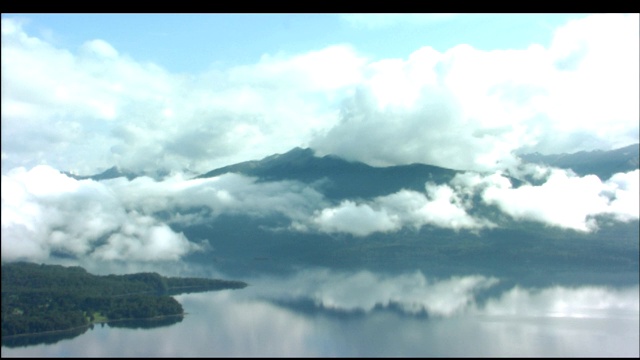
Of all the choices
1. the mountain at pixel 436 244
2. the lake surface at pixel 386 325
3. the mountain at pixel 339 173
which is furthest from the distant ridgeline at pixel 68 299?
the mountain at pixel 339 173

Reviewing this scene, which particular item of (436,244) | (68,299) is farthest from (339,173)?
(68,299)

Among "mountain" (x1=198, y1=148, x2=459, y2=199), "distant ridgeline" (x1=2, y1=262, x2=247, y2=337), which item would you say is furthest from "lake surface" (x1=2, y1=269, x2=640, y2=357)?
"mountain" (x1=198, y1=148, x2=459, y2=199)

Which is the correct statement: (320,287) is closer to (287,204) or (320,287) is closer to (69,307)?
(69,307)

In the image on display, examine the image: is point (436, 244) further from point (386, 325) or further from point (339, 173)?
point (386, 325)

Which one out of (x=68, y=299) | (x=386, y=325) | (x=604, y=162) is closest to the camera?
(x=68, y=299)

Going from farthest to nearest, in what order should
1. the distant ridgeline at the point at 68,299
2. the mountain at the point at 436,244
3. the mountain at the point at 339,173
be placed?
the mountain at the point at 339,173 < the mountain at the point at 436,244 < the distant ridgeline at the point at 68,299

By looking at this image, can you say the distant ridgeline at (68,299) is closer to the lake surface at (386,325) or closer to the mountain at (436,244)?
the lake surface at (386,325)
